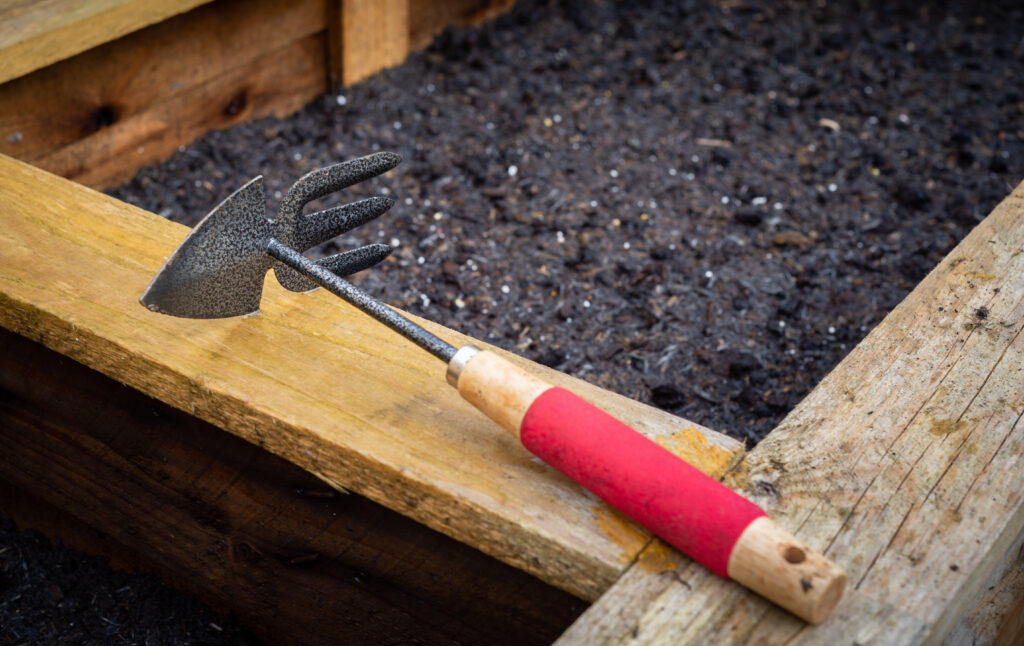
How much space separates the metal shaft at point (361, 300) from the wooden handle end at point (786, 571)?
37 centimetres

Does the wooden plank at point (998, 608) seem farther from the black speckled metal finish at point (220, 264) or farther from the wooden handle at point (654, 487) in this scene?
the black speckled metal finish at point (220, 264)

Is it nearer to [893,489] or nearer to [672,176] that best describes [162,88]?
[672,176]

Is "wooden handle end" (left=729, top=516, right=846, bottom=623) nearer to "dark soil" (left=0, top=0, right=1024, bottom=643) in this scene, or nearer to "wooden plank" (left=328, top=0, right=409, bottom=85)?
"dark soil" (left=0, top=0, right=1024, bottom=643)

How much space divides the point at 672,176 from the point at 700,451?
5.46ft

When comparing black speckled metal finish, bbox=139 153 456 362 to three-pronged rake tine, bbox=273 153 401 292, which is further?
three-pronged rake tine, bbox=273 153 401 292

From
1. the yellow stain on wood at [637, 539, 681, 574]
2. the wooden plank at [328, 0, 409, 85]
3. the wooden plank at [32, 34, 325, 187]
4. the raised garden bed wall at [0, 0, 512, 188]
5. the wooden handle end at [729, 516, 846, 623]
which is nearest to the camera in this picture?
the wooden handle end at [729, 516, 846, 623]

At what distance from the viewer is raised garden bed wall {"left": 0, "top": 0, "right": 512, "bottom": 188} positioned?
77.6 inches

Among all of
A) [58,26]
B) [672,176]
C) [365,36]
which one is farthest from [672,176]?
[58,26]

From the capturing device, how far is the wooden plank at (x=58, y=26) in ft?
6.07

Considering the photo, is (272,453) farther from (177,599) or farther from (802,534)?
(802,534)

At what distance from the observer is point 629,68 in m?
3.21

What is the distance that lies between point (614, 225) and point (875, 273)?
63 centimetres

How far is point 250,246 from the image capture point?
1.17 m

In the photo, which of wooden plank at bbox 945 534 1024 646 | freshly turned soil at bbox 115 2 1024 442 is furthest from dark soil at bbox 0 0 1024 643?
wooden plank at bbox 945 534 1024 646
